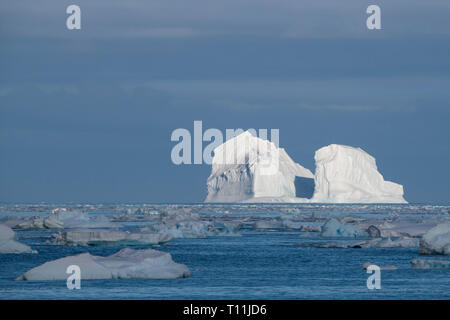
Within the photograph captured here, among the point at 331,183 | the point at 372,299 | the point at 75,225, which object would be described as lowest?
the point at 372,299

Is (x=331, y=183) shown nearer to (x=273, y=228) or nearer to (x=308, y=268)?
(x=273, y=228)

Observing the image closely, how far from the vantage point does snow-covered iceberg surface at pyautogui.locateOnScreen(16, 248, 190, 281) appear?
30.2 m

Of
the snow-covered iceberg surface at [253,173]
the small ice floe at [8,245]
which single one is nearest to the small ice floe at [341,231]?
the small ice floe at [8,245]

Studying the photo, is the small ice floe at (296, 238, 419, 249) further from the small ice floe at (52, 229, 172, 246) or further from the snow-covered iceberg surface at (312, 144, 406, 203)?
the snow-covered iceberg surface at (312, 144, 406, 203)

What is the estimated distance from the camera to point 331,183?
494 ft

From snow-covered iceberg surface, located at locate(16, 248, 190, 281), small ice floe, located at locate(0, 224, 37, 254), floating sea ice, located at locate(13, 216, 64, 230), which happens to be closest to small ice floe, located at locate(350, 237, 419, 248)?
small ice floe, located at locate(0, 224, 37, 254)

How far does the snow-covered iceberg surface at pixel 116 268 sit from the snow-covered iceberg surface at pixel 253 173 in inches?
5207

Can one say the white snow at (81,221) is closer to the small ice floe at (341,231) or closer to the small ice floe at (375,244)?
the small ice floe at (341,231)

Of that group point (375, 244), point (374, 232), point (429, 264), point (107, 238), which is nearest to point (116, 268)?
point (429, 264)

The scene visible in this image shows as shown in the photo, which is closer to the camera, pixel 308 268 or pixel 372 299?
pixel 372 299

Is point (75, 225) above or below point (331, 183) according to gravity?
below

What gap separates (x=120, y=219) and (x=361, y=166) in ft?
248
